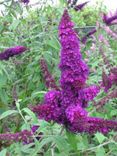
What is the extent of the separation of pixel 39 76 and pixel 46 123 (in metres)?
1.44

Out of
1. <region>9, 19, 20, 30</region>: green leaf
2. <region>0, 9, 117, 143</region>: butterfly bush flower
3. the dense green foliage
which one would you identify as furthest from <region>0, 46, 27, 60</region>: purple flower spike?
<region>9, 19, 20, 30</region>: green leaf

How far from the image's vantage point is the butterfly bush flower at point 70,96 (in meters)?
1.88

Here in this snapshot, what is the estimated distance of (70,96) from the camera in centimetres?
194

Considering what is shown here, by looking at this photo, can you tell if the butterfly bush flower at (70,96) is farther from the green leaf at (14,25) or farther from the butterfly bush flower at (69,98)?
the green leaf at (14,25)

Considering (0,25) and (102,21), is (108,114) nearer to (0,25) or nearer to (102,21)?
(102,21)

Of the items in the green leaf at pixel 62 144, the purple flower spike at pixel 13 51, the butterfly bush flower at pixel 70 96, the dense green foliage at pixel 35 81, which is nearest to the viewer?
the butterfly bush flower at pixel 70 96

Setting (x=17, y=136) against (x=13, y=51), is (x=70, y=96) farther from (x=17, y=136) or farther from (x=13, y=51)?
(x=13, y=51)

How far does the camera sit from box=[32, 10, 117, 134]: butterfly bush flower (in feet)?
6.16

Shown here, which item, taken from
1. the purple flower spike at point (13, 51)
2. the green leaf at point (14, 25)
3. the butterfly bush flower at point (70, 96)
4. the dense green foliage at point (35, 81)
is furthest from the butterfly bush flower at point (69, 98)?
the green leaf at point (14, 25)

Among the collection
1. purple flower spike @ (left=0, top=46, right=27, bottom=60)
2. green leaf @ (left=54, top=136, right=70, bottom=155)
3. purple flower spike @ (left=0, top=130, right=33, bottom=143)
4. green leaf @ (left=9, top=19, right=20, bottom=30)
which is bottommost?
green leaf @ (left=54, top=136, right=70, bottom=155)

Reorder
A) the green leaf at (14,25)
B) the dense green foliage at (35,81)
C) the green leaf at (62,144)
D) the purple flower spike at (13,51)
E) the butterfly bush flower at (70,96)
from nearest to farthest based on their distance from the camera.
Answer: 1. the butterfly bush flower at (70,96)
2. the green leaf at (62,144)
3. the dense green foliage at (35,81)
4. the purple flower spike at (13,51)
5. the green leaf at (14,25)

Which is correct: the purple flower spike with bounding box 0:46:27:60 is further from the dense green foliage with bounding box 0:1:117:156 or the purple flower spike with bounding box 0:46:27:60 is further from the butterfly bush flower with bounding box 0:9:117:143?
the butterfly bush flower with bounding box 0:9:117:143

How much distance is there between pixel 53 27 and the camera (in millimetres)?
4047

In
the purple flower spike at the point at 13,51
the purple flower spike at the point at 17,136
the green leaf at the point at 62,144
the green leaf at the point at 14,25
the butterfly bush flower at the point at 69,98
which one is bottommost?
the green leaf at the point at 62,144
